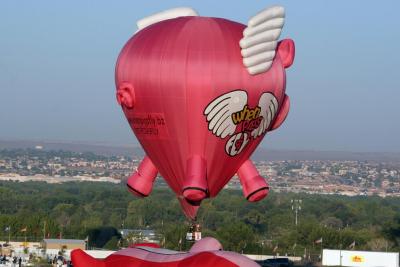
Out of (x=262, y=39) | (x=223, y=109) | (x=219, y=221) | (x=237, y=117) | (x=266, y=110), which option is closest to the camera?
(x=223, y=109)

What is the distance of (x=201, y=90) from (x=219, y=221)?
76362mm

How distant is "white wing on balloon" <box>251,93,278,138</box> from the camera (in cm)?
3356

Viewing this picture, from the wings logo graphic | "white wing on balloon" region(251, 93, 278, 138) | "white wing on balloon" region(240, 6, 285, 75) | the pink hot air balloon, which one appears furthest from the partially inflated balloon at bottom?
"white wing on balloon" region(240, 6, 285, 75)

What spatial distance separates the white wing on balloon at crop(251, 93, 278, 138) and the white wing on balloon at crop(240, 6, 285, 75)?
750 mm

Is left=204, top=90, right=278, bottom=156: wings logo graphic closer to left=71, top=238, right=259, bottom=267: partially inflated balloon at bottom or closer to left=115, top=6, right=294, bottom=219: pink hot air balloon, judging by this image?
left=115, top=6, right=294, bottom=219: pink hot air balloon

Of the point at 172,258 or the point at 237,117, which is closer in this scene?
the point at 172,258

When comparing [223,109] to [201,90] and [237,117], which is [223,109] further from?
[201,90]

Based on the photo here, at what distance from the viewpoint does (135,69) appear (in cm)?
3338

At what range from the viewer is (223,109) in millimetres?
32812

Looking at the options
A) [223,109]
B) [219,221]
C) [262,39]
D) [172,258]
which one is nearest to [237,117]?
[223,109]

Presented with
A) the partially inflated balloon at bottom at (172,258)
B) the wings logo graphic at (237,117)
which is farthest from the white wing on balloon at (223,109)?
the partially inflated balloon at bottom at (172,258)

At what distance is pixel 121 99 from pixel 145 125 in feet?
2.91

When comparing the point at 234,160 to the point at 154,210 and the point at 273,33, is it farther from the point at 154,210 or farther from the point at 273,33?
the point at 154,210

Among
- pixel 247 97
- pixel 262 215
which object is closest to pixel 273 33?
pixel 247 97
